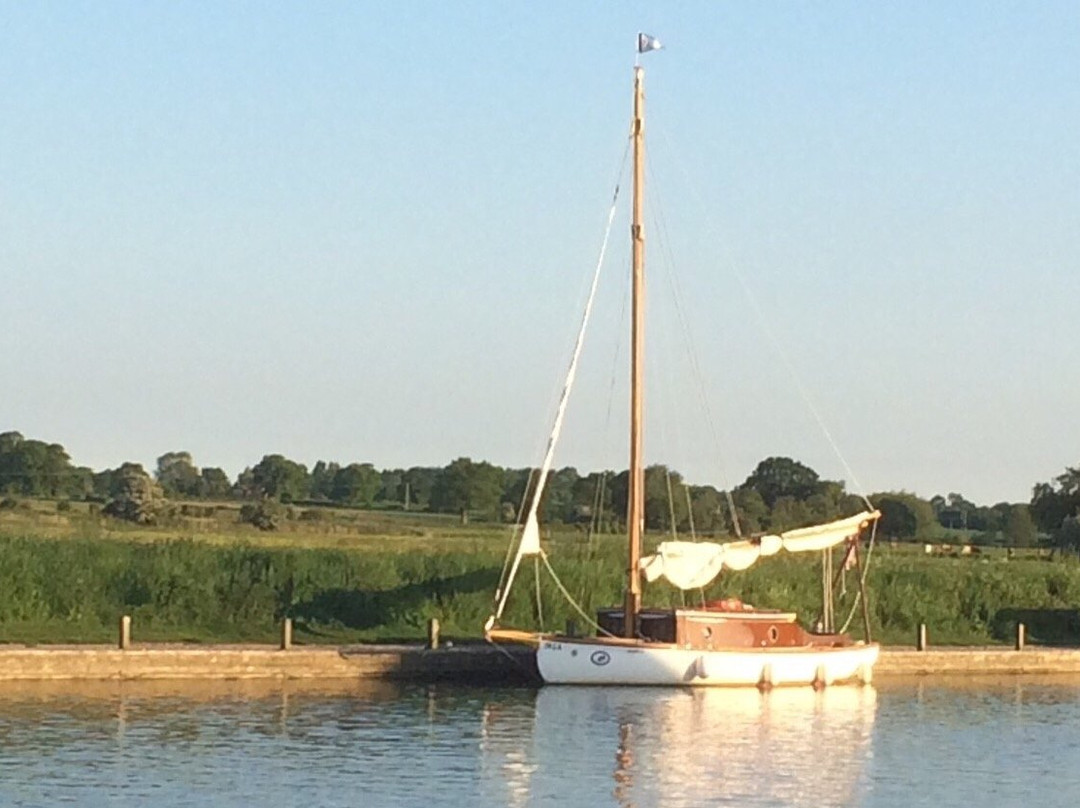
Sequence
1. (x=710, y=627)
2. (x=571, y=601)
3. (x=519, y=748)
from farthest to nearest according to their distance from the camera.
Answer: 1. (x=571, y=601)
2. (x=710, y=627)
3. (x=519, y=748)

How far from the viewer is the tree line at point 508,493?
118m

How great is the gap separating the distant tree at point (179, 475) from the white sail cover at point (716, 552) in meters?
95.6

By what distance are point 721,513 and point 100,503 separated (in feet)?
128


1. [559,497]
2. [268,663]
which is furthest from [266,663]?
[559,497]

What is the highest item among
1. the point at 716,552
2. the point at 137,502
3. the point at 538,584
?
the point at 137,502

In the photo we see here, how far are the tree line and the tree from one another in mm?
139

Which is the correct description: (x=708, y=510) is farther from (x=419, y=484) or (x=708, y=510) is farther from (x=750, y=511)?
(x=419, y=484)

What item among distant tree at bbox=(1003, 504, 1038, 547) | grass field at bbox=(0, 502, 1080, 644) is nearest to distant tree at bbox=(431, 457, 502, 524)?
distant tree at bbox=(1003, 504, 1038, 547)

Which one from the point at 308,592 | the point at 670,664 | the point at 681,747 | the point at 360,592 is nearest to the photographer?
the point at 681,747

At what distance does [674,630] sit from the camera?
4797 cm

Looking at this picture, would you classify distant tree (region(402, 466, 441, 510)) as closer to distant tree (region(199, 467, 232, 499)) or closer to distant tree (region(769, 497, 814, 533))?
distant tree (region(199, 467, 232, 499))

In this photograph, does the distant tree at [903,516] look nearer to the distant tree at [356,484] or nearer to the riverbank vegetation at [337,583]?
the distant tree at [356,484]

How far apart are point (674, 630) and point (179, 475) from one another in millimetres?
127207

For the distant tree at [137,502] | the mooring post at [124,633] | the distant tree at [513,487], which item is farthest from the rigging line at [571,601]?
the distant tree at [513,487]
